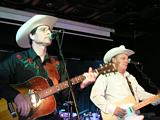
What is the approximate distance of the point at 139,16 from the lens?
8312mm

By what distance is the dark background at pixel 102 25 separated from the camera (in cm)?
740

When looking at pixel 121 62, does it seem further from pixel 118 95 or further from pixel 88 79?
pixel 88 79

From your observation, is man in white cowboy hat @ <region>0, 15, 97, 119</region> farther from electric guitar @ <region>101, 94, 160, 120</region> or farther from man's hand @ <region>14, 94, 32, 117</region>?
electric guitar @ <region>101, 94, 160, 120</region>

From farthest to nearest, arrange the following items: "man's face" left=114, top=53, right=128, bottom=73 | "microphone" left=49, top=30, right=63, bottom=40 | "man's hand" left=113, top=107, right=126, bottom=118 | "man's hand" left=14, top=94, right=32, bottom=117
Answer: "man's face" left=114, top=53, right=128, bottom=73
"man's hand" left=113, top=107, right=126, bottom=118
"man's hand" left=14, top=94, right=32, bottom=117
"microphone" left=49, top=30, right=63, bottom=40

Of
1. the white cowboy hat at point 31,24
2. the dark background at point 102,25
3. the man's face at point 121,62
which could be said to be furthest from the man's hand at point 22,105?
the dark background at point 102,25

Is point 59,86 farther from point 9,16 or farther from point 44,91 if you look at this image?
point 9,16

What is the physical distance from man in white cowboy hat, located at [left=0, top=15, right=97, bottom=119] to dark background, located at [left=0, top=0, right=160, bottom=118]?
4111 mm

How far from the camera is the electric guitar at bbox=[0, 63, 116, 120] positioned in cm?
283

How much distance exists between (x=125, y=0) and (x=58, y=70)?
4.61 m

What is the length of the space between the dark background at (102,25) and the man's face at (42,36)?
4.15 meters

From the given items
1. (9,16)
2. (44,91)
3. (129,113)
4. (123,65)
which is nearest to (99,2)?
(9,16)

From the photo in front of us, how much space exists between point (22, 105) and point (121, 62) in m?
2.22

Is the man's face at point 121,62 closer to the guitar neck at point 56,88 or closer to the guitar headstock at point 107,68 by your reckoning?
the guitar headstock at point 107,68

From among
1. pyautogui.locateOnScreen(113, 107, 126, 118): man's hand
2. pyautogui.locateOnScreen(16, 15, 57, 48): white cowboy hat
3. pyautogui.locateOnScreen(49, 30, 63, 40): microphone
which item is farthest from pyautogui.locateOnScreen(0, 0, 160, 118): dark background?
pyautogui.locateOnScreen(49, 30, 63, 40): microphone
